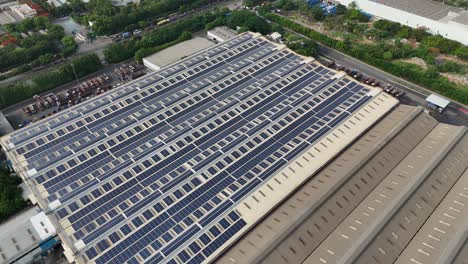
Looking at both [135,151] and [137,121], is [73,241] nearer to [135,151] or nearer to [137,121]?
[135,151]

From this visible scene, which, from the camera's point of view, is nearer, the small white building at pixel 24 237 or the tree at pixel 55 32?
the small white building at pixel 24 237

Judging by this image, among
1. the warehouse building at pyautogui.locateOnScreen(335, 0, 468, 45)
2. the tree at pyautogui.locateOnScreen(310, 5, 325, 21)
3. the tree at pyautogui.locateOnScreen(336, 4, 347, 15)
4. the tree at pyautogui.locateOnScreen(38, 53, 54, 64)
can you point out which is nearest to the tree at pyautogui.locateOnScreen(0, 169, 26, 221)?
the tree at pyautogui.locateOnScreen(38, 53, 54, 64)

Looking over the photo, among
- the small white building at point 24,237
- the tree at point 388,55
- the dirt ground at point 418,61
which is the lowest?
the small white building at point 24,237

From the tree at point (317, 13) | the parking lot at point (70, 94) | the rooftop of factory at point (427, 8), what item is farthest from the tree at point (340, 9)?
the parking lot at point (70, 94)

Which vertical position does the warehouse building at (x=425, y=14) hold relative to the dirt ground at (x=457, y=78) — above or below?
above

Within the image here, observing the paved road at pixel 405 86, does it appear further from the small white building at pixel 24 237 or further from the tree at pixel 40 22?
the tree at pixel 40 22

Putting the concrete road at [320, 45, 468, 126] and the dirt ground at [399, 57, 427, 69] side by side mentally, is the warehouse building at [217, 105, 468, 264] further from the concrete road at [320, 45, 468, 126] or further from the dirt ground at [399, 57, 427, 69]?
the dirt ground at [399, 57, 427, 69]

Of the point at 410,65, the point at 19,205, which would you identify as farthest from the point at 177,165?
the point at 410,65
